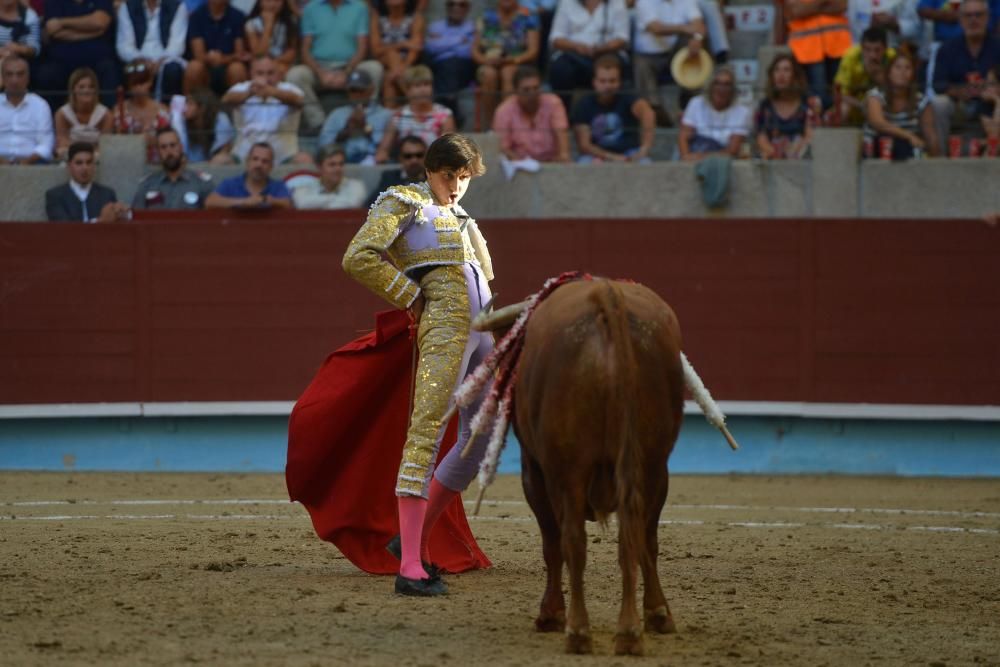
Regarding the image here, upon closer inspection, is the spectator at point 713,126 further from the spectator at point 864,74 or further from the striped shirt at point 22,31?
the striped shirt at point 22,31

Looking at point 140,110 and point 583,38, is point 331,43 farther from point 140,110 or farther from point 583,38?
point 583,38

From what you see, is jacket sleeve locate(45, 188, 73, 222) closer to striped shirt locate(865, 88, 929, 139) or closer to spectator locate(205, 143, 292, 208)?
spectator locate(205, 143, 292, 208)

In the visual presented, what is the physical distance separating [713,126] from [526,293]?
159cm

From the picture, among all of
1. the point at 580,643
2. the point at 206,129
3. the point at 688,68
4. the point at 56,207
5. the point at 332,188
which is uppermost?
the point at 688,68

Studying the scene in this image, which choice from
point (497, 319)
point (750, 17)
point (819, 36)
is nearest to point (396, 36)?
point (750, 17)

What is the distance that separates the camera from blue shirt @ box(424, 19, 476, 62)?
9.99 m

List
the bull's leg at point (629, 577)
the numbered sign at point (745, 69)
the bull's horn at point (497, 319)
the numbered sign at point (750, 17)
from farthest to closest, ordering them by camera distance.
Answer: the numbered sign at point (750, 17)
the numbered sign at point (745, 69)
the bull's horn at point (497, 319)
the bull's leg at point (629, 577)

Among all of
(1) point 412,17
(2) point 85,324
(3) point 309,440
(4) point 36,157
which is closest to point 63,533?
(3) point 309,440

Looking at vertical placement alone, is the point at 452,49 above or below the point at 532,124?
above

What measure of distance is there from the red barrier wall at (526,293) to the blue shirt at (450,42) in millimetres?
1635

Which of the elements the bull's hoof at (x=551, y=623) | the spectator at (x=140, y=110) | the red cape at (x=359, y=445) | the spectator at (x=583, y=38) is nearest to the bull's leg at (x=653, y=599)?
the bull's hoof at (x=551, y=623)

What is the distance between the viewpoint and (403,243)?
4680 millimetres

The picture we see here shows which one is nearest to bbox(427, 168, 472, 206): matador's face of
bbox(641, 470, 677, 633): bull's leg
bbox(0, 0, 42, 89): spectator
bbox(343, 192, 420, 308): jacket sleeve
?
bbox(343, 192, 420, 308): jacket sleeve

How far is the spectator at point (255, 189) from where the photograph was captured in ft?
29.2
